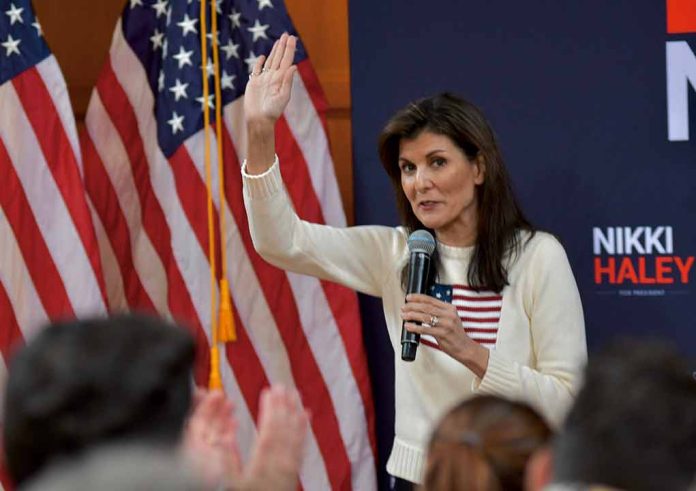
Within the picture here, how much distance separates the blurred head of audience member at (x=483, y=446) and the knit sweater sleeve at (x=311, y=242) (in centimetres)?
162

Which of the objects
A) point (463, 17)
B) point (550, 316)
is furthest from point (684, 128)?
point (550, 316)

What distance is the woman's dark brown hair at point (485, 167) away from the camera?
11.4 feet

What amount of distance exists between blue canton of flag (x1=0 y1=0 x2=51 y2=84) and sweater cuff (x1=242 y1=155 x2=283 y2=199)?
3.77 ft

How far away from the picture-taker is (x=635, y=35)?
417 centimetres

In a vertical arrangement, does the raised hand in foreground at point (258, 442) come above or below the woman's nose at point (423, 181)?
below

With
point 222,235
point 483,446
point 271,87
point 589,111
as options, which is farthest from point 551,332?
point 483,446

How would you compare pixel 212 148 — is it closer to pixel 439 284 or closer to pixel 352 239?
pixel 352 239

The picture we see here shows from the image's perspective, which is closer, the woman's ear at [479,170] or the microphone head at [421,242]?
the microphone head at [421,242]

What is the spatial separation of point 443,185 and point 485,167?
135mm

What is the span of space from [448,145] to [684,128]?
995 millimetres

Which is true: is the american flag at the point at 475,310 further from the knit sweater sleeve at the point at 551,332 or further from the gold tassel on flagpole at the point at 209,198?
the gold tassel on flagpole at the point at 209,198

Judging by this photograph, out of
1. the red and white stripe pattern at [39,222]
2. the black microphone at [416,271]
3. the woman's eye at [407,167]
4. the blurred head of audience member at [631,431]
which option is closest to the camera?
the blurred head of audience member at [631,431]

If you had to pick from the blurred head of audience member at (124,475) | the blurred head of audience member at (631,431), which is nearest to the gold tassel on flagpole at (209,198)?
the blurred head of audience member at (631,431)

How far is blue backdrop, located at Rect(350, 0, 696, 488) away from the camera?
4.14 m
